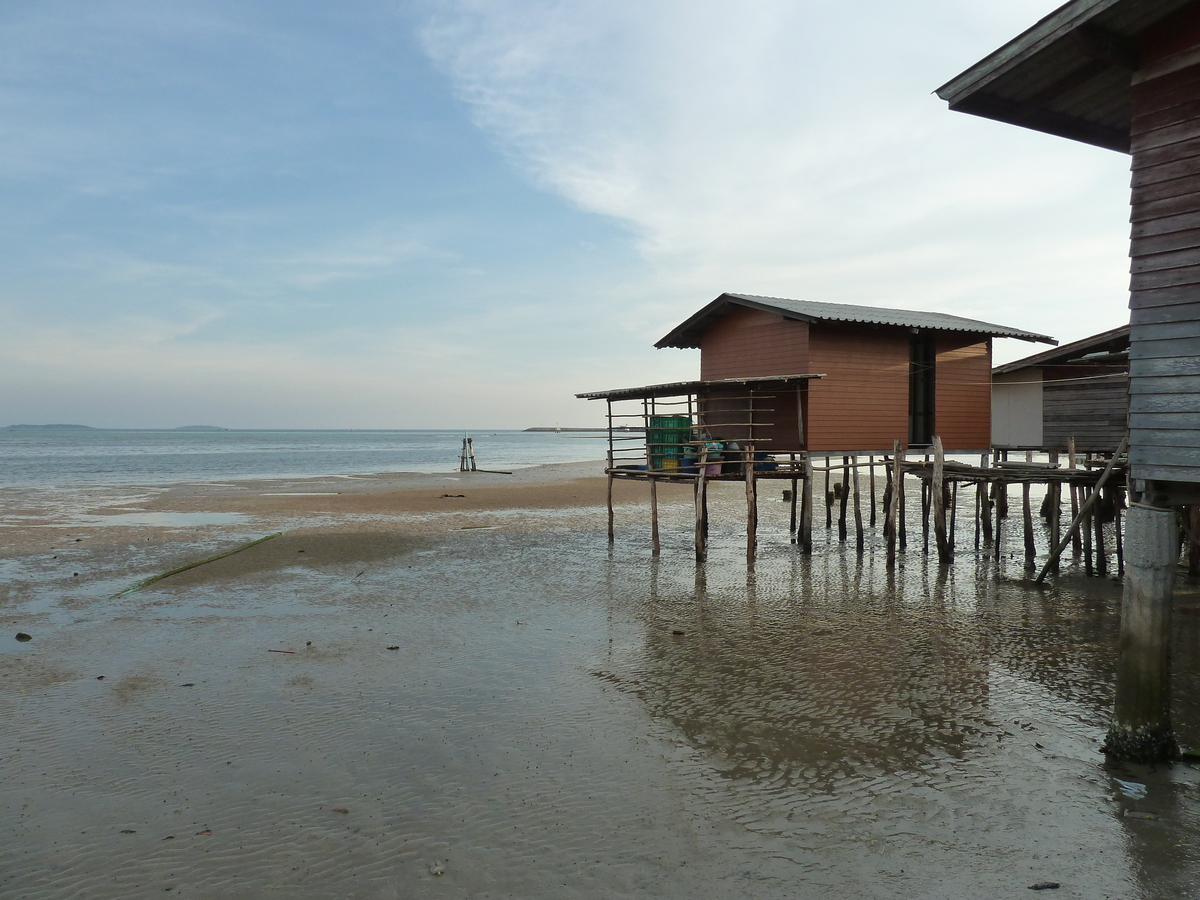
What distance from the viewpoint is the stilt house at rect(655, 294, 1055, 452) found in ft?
57.7

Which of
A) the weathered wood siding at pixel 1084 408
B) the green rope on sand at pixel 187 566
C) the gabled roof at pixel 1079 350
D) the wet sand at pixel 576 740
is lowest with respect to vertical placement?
the wet sand at pixel 576 740

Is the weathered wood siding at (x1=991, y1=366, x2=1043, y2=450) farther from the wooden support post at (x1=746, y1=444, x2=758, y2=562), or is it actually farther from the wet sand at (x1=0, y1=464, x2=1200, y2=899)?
the wooden support post at (x1=746, y1=444, x2=758, y2=562)

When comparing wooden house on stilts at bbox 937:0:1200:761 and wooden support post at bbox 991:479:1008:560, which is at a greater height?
wooden house on stilts at bbox 937:0:1200:761

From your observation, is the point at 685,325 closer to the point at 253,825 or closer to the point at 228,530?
the point at 228,530

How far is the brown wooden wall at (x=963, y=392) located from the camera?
63.9 feet

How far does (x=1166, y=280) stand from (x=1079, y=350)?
14.5m

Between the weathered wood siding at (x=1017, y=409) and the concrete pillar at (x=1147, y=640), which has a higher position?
the weathered wood siding at (x=1017, y=409)

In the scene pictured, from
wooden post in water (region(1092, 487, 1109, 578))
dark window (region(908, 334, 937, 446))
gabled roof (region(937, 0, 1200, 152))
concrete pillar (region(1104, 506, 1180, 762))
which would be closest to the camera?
concrete pillar (region(1104, 506, 1180, 762))

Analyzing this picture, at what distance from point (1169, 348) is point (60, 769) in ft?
31.9

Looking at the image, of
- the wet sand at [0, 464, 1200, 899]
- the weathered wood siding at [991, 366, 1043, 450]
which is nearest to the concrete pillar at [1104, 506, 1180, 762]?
the wet sand at [0, 464, 1200, 899]

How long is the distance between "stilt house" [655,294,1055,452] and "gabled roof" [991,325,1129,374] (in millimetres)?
526

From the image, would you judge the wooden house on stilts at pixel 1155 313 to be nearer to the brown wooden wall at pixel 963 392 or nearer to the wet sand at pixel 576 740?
the wet sand at pixel 576 740

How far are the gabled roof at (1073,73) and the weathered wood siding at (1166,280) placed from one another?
35 centimetres

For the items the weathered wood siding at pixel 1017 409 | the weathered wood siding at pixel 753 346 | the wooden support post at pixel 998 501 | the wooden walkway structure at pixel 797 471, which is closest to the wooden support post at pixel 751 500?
the wooden walkway structure at pixel 797 471
